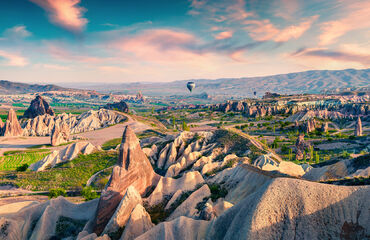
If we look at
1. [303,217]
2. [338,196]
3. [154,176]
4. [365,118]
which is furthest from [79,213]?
[365,118]

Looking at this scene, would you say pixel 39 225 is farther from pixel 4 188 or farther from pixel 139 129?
pixel 139 129

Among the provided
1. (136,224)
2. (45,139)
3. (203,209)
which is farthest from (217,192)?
(45,139)

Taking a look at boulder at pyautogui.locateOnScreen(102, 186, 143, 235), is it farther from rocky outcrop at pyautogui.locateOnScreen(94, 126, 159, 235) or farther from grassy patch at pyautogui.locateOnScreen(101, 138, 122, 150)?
grassy patch at pyautogui.locateOnScreen(101, 138, 122, 150)

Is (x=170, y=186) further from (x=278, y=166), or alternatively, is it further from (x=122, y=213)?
(x=278, y=166)

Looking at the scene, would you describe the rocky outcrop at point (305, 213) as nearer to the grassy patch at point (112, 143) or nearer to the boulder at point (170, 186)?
the boulder at point (170, 186)

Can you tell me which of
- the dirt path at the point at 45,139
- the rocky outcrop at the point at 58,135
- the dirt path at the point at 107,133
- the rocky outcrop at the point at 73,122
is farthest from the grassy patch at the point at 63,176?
the rocky outcrop at the point at 73,122

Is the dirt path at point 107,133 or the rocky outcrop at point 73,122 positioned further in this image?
the rocky outcrop at point 73,122

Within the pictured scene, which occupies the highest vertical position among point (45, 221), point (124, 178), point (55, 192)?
point (124, 178)
